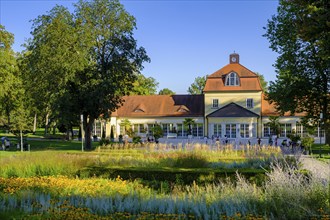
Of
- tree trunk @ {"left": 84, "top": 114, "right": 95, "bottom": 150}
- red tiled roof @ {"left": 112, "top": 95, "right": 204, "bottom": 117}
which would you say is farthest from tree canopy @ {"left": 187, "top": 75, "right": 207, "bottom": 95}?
A: tree trunk @ {"left": 84, "top": 114, "right": 95, "bottom": 150}

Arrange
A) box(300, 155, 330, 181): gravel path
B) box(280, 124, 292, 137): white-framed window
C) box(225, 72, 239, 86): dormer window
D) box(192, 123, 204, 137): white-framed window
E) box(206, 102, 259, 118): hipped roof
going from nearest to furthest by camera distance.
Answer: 1. box(300, 155, 330, 181): gravel path
2. box(206, 102, 259, 118): hipped roof
3. box(280, 124, 292, 137): white-framed window
4. box(225, 72, 239, 86): dormer window
5. box(192, 123, 204, 137): white-framed window

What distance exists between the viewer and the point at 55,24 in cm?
2798

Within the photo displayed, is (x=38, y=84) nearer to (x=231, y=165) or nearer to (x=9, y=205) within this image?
(x=231, y=165)

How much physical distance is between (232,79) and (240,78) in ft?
3.15

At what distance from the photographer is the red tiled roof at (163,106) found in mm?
47688

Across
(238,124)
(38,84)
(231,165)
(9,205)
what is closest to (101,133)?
(238,124)

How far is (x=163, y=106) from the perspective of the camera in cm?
4906

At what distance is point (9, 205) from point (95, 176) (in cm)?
536

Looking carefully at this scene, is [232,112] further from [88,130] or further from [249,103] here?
[88,130]

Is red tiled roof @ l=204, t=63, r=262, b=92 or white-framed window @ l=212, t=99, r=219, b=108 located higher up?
red tiled roof @ l=204, t=63, r=262, b=92

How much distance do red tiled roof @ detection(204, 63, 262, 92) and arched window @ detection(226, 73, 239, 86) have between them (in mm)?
405

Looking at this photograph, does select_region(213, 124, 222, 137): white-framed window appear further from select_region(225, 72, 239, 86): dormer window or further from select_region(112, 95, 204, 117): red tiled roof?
select_region(225, 72, 239, 86): dormer window

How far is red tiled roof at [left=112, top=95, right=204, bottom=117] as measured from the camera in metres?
47.7

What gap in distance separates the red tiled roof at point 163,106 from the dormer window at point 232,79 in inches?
175
